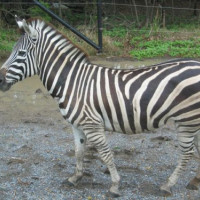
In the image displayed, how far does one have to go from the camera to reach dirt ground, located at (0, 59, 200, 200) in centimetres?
392

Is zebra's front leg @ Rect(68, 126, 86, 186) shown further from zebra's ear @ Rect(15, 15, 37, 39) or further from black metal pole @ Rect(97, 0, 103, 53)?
black metal pole @ Rect(97, 0, 103, 53)

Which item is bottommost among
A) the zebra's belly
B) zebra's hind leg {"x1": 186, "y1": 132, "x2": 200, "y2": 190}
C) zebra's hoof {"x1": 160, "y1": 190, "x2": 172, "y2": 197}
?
zebra's hoof {"x1": 160, "y1": 190, "x2": 172, "y2": 197}

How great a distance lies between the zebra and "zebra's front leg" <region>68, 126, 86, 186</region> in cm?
6

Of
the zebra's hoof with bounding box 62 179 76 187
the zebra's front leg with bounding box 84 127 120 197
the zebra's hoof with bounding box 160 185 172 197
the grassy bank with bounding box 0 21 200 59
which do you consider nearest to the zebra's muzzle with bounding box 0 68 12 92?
the zebra's front leg with bounding box 84 127 120 197

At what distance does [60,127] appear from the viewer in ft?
19.2

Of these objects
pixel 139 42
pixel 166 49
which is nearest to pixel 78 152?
pixel 166 49

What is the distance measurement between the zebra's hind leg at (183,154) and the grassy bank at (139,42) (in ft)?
20.0

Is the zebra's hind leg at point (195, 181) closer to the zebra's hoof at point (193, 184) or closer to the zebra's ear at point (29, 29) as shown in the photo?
the zebra's hoof at point (193, 184)

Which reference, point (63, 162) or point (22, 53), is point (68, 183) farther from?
point (22, 53)

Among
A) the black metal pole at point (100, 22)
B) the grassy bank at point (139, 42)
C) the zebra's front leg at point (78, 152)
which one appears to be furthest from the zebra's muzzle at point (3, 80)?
the black metal pole at point (100, 22)

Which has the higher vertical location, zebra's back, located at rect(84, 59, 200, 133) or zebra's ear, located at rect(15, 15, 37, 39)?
zebra's ear, located at rect(15, 15, 37, 39)

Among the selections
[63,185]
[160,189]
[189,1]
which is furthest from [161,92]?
→ [189,1]

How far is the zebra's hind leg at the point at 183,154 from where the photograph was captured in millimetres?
3621

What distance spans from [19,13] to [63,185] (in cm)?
951
